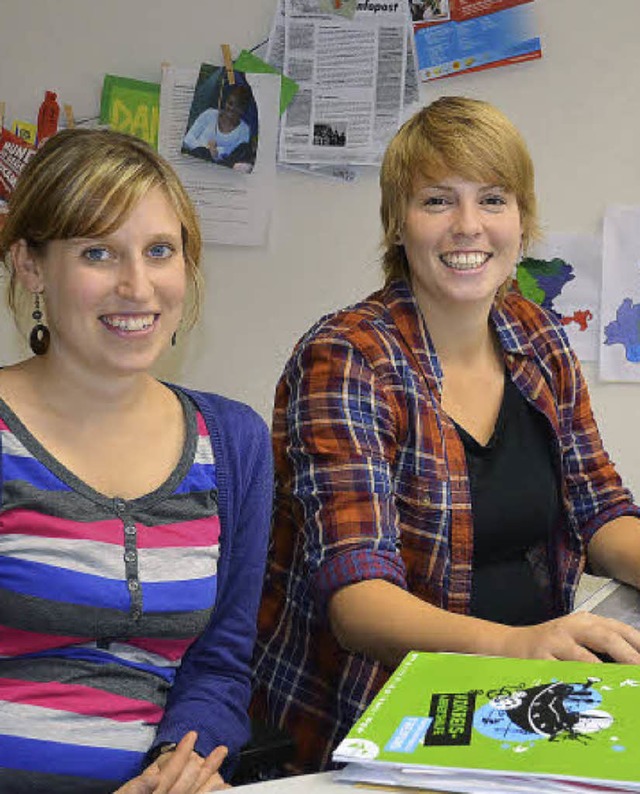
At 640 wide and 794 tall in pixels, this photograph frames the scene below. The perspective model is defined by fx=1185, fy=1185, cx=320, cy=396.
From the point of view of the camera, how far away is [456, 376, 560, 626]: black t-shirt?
1513mm

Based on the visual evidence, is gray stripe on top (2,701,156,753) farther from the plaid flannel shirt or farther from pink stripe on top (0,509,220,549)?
the plaid flannel shirt

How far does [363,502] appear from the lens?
4.45ft

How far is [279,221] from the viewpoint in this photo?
241 centimetres

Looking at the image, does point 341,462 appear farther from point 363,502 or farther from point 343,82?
point 343,82

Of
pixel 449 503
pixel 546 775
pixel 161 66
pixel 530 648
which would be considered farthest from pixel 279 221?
pixel 546 775

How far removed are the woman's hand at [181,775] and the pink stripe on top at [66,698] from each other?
65 mm

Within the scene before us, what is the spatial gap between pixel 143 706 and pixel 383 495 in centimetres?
38

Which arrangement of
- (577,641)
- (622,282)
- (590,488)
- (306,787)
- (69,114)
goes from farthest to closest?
(69,114)
(622,282)
(590,488)
(577,641)
(306,787)

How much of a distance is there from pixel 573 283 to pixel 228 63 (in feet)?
2.70

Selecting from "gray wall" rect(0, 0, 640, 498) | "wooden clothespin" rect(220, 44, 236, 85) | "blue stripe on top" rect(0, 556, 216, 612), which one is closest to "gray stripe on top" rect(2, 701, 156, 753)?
"blue stripe on top" rect(0, 556, 216, 612)

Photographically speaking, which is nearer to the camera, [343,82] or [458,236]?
[458,236]

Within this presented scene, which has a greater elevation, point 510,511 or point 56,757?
point 510,511

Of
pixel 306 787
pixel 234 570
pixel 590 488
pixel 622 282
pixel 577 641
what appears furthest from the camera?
pixel 622 282

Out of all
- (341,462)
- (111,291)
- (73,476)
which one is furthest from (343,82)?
(73,476)
